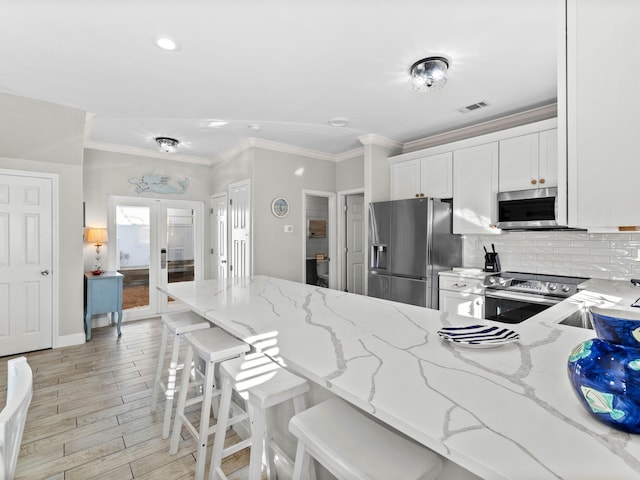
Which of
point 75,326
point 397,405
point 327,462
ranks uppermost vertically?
point 397,405

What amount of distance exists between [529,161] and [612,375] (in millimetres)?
3089

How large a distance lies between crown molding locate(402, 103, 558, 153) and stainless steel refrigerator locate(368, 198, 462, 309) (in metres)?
0.88

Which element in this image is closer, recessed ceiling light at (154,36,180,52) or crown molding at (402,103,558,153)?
recessed ceiling light at (154,36,180,52)

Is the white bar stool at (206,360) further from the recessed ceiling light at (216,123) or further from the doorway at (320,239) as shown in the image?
the doorway at (320,239)

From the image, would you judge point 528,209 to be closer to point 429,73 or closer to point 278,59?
point 429,73

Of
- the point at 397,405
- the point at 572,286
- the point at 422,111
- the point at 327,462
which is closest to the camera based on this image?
the point at 397,405

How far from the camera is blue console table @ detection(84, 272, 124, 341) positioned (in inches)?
160

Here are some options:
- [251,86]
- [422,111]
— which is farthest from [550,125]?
[251,86]

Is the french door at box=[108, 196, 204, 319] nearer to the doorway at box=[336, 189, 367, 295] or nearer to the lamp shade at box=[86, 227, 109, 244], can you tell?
the lamp shade at box=[86, 227, 109, 244]

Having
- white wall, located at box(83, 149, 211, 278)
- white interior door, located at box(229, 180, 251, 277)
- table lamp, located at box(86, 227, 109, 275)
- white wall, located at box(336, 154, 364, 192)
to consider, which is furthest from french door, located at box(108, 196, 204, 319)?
white wall, located at box(336, 154, 364, 192)

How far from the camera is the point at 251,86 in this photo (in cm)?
295

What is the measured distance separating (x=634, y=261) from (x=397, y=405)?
3255 mm

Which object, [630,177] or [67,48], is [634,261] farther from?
[67,48]

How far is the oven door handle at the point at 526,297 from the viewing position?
2.80m
